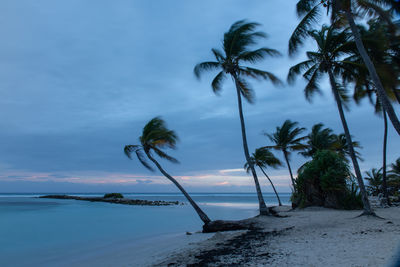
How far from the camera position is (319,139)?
25203 millimetres

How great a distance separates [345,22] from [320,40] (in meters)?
1.32

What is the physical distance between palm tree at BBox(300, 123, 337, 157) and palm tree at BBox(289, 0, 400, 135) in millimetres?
16136

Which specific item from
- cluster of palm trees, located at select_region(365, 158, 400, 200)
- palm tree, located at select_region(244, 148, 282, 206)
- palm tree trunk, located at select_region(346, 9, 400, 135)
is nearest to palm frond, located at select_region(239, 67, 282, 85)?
palm tree trunk, located at select_region(346, 9, 400, 135)

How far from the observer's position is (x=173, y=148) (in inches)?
561

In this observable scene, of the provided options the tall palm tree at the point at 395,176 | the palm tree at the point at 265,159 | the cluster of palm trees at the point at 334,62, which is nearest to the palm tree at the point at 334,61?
the cluster of palm trees at the point at 334,62

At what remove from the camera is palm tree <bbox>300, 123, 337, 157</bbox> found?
985 inches

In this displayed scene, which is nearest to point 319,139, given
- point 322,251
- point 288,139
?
point 288,139

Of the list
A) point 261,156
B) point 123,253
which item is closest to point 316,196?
point 261,156

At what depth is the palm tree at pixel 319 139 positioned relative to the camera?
82.1 feet

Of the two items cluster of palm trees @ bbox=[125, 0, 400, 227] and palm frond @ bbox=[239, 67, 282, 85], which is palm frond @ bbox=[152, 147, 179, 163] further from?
palm frond @ bbox=[239, 67, 282, 85]

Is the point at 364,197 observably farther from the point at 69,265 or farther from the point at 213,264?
the point at 69,265

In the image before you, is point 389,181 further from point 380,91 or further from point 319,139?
point 380,91

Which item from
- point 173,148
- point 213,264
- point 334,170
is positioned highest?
point 173,148

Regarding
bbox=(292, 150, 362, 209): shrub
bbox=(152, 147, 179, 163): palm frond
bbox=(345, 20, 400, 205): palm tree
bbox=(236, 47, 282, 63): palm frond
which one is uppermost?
bbox=(236, 47, 282, 63): palm frond
